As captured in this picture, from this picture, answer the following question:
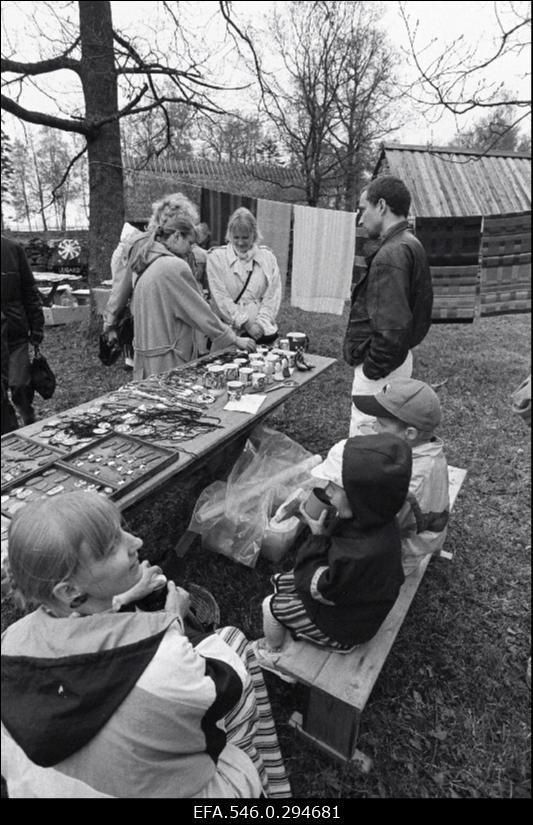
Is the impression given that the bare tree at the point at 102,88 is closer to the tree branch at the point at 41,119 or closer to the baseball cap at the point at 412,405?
the tree branch at the point at 41,119

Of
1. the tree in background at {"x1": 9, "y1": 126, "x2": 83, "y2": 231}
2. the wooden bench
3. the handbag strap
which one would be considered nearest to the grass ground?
the wooden bench

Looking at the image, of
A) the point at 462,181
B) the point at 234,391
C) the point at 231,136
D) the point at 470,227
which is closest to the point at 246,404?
the point at 234,391

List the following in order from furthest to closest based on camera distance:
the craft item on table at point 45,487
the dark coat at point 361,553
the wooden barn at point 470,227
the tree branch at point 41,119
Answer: the wooden barn at point 470,227
the tree branch at point 41,119
the craft item on table at point 45,487
the dark coat at point 361,553

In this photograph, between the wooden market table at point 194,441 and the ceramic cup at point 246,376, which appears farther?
the ceramic cup at point 246,376

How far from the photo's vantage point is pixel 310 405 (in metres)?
5.13

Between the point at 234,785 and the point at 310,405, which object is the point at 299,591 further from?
the point at 310,405

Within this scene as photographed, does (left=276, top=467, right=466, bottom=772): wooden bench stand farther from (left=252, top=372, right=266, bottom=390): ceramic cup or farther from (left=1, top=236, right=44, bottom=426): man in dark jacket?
(left=1, top=236, right=44, bottom=426): man in dark jacket

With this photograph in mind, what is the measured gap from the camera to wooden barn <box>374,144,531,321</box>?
5.68 meters

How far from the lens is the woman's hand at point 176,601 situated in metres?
1.58

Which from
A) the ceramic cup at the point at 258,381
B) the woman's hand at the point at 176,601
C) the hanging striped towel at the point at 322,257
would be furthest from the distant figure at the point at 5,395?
the hanging striped towel at the point at 322,257

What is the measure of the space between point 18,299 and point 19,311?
8 centimetres

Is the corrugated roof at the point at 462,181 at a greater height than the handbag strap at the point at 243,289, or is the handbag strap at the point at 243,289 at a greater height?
the corrugated roof at the point at 462,181

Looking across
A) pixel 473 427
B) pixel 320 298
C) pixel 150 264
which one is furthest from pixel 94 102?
pixel 473 427

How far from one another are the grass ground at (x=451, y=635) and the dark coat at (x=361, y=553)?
0.57 m
